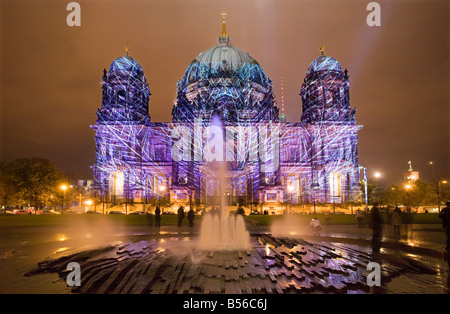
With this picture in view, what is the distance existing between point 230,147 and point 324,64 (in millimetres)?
22282

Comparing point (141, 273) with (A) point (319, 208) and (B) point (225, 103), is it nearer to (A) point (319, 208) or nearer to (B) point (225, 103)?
(A) point (319, 208)

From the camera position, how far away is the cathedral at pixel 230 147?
59656 millimetres

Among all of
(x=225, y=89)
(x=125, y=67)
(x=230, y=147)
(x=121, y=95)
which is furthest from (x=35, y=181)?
(x=225, y=89)

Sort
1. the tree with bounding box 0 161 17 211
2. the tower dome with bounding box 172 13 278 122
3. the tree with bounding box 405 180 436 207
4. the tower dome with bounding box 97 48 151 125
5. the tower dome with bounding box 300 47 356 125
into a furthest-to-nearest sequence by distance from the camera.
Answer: the tower dome with bounding box 172 13 278 122
the tower dome with bounding box 300 47 356 125
the tower dome with bounding box 97 48 151 125
the tree with bounding box 0 161 17 211
the tree with bounding box 405 180 436 207

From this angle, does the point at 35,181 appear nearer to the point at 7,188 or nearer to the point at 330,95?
the point at 7,188

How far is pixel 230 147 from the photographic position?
63.1 metres

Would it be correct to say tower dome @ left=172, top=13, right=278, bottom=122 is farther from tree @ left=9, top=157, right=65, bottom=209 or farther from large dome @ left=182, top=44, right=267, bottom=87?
tree @ left=9, top=157, right=65, bottom=209

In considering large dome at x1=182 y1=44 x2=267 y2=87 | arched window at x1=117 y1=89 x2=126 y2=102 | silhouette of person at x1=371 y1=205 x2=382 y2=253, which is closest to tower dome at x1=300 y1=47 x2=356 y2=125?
large dome at x1=182 y1=44 x2=267 y2=87

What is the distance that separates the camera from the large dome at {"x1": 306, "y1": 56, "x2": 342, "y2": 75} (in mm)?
64438

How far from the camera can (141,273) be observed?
30.9 feet

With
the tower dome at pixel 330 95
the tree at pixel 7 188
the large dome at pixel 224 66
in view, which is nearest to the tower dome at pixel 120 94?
the large dome at pixel 224 66

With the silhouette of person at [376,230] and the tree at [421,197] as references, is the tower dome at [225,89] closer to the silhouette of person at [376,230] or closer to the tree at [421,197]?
the tree at [421,197]

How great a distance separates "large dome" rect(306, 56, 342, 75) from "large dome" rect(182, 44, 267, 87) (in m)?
12.4
